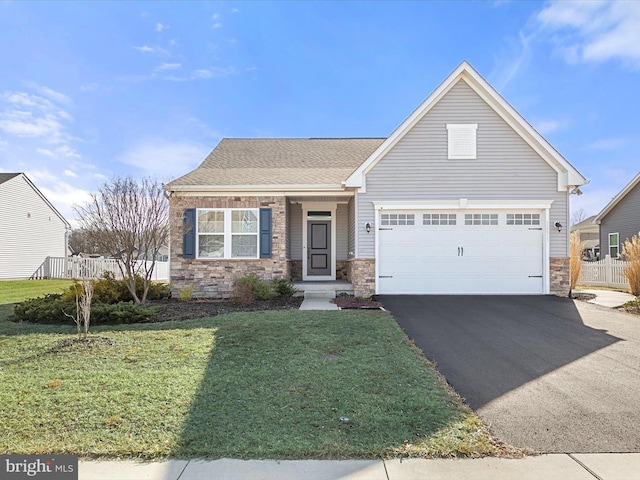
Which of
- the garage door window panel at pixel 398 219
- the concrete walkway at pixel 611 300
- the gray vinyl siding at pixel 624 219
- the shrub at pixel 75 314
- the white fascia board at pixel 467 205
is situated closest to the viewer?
the shrub at pixel 75 314

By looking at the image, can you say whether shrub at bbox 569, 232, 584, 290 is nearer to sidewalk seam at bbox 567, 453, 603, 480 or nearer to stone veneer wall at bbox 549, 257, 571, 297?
stone veneer wall at bbox 549, 257, 571, 297

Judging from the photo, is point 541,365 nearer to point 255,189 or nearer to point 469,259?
point 469,259

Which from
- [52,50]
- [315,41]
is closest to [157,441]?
[52,50]

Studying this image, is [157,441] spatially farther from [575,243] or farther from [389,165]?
[575,243]

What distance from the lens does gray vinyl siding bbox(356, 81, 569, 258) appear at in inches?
438

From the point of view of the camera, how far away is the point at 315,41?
527 inches

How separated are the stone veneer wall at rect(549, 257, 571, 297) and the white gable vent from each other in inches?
158

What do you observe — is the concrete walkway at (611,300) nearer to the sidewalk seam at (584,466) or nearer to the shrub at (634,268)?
the shrub at (634,268)

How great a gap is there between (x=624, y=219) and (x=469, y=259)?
15.4m

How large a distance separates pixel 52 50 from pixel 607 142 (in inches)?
1120

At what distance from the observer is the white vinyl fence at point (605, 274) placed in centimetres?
1628

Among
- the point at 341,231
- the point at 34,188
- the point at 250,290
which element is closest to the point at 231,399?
the point at 250,290

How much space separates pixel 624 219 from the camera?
801 inches

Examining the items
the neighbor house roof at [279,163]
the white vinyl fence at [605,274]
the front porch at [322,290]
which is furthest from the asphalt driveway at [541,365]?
the white vinyl fence at [605,274]
